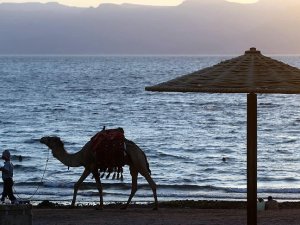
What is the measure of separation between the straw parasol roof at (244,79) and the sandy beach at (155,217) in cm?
544

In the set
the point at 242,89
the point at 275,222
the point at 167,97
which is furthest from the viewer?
the point at 167,97

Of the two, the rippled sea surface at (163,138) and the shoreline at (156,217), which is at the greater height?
the shoreline at (156,217)

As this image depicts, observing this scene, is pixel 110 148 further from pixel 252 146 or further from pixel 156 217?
pixel 252 146

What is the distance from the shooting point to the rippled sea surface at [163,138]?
27.1 metres

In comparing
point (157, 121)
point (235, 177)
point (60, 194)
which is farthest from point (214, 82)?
point (157, 121)

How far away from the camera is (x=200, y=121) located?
61438 millimetres

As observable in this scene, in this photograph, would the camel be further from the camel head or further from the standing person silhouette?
the standing person silhouette

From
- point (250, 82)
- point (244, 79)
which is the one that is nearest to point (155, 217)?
point (244, 79)

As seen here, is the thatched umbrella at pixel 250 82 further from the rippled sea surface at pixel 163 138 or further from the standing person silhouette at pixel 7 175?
the rippled sea surface at pixel 163 138

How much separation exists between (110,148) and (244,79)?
6.50m

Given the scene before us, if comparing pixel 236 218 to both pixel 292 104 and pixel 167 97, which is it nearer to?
Result: pixel 292 104

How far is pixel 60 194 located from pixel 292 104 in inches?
2387

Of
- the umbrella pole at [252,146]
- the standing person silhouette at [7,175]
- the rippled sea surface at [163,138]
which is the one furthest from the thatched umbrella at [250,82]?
the rippled sea surface at [163,138]

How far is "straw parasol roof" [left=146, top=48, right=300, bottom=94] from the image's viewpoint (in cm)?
923
